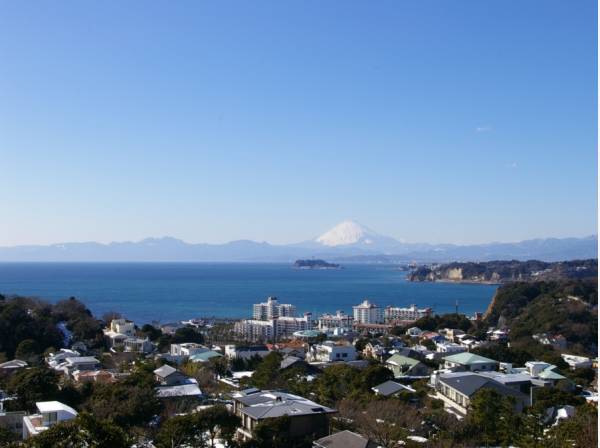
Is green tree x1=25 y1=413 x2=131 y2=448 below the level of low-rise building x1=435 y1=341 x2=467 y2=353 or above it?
above

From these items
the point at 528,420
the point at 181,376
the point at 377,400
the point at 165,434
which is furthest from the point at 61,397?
the point at 528,420

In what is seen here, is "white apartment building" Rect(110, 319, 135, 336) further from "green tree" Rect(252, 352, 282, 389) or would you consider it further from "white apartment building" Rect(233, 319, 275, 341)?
"green tree" Rect(252, 352, 282, 389)

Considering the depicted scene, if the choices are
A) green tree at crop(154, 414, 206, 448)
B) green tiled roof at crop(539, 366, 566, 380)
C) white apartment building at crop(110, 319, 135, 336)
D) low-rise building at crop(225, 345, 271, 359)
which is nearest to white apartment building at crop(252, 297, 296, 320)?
white apartment building at crop(110, 319, 135, 336)

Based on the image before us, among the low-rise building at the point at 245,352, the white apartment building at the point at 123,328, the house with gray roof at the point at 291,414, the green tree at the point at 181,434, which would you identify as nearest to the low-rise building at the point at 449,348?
the low-rise building at the point at 245,352

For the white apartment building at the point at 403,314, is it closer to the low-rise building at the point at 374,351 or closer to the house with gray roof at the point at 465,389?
the low-rise building at the point at 374,351

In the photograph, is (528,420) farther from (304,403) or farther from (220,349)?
(220,349)
